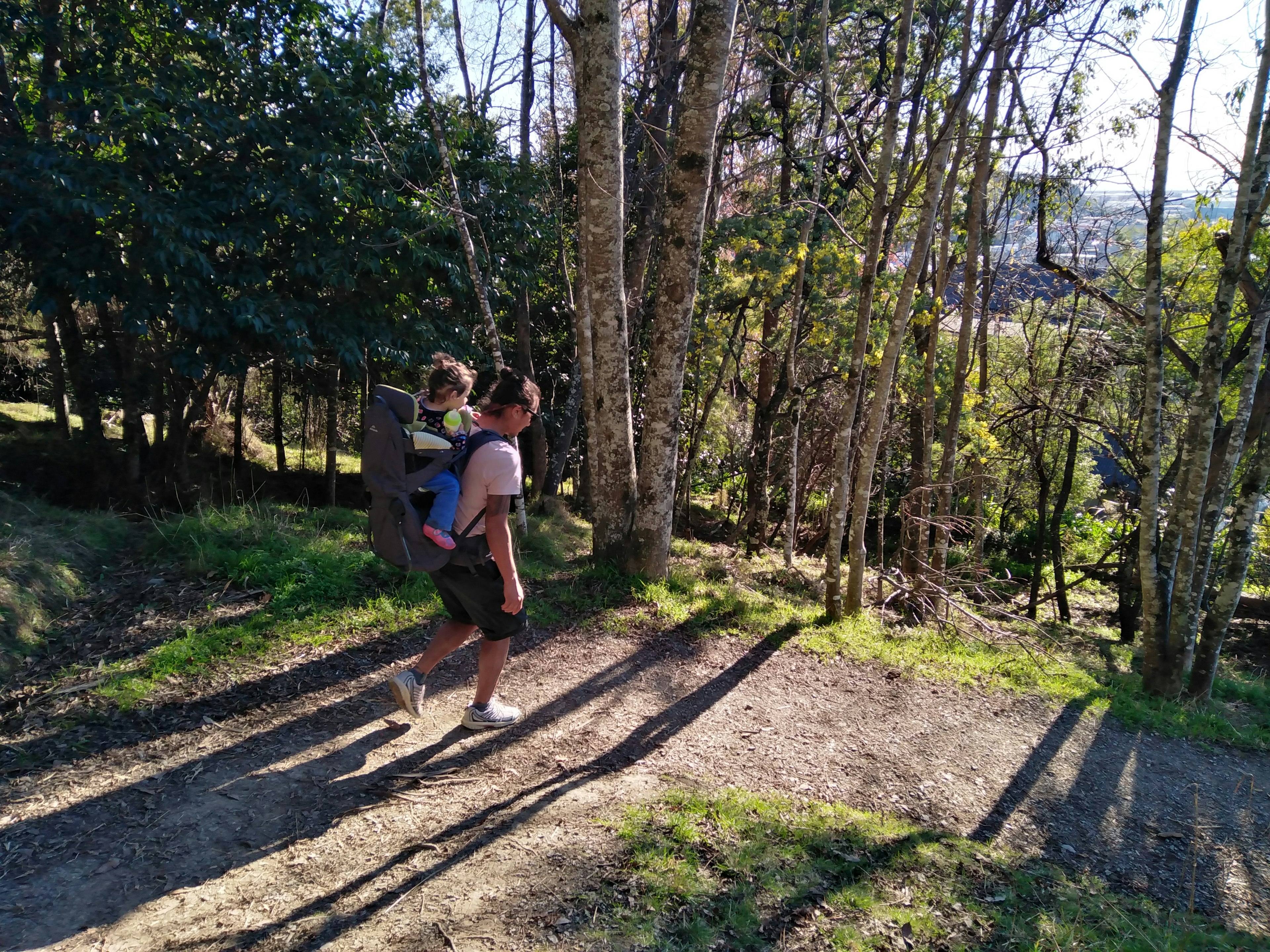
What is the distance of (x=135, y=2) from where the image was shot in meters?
6.67

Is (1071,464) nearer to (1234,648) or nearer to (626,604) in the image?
(1234,648)

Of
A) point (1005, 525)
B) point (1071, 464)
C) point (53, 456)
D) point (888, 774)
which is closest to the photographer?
point (888, 774)

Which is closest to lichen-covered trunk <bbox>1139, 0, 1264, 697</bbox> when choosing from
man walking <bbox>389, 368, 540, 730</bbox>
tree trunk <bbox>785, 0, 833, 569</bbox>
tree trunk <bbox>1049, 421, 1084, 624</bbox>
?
tree trunk <bbox>785, 0, 833, 569</bbox>

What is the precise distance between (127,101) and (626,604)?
6080 mm

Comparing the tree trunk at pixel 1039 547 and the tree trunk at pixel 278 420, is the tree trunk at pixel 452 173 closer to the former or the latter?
the tree trunk at pixel 278 420

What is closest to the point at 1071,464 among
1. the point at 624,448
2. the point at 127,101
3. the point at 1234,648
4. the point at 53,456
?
the point at 1234,648

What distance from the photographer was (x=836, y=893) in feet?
9.78

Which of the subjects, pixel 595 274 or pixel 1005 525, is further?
pixel 1005 525

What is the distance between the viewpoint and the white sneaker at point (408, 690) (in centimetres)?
372

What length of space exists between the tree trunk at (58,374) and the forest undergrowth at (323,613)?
14.4ft

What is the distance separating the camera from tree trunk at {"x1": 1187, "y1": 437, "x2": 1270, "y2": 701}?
6121 millimetres

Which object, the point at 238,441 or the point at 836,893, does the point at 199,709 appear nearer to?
the point at 836,893

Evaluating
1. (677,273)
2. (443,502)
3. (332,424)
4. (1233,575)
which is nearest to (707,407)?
(332,424)

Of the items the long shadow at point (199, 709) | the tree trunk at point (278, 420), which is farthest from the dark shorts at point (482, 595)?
the tree trunk at point (278, 420)
